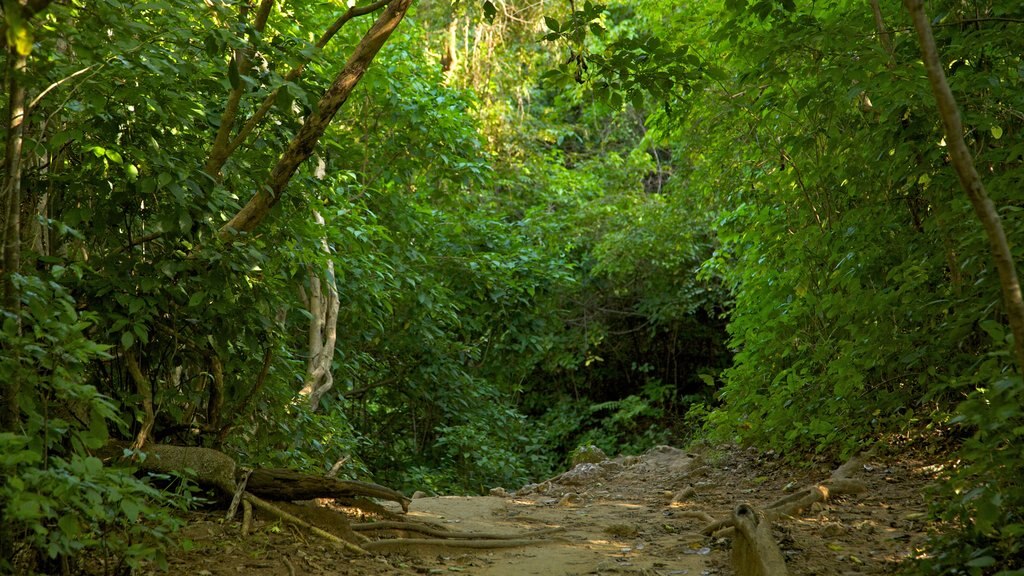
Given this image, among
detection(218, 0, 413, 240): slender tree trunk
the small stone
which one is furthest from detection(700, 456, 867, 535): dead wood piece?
detection(218, 0, 413, 240): slender tree trunk

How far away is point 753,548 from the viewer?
4418mm

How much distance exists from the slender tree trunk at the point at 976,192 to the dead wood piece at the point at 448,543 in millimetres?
3645

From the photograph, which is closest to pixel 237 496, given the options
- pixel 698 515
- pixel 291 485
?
pixel 291 485

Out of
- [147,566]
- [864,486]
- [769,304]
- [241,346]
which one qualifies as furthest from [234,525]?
[769,304]

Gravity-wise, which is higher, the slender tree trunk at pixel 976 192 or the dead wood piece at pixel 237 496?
the slender tree trunk at pixel 976 192

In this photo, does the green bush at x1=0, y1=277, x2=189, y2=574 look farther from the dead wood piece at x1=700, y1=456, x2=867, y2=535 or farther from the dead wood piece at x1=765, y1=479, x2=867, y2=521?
the dead wood piece at x1=765, y1=479, x2=867, y2=521

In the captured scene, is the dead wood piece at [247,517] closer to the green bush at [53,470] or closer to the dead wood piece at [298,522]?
the dead wood piece at [298,522]

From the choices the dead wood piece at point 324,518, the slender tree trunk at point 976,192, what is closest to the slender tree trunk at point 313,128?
the dead wood piece at point 324,518

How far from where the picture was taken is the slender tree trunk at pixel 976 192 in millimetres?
2904

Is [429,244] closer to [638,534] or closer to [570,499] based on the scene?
[570,499]

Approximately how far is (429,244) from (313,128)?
6074mm

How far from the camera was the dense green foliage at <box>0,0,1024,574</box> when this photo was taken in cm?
343

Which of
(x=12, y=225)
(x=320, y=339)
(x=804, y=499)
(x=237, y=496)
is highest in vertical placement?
(x=320, y=339)

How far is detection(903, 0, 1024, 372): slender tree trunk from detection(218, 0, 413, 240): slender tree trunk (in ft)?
10.1
